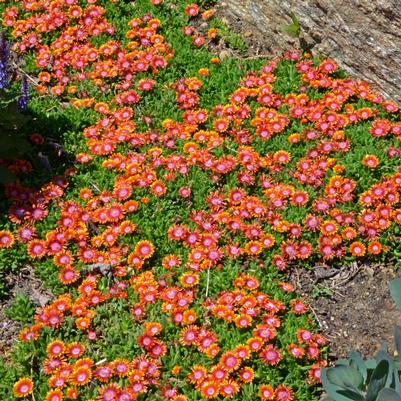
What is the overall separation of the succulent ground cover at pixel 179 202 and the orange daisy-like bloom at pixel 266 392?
1cm

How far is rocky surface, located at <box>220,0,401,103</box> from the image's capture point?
17.6ft

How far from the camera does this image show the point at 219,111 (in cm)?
571

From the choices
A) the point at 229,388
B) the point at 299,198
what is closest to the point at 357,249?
the point at 299,198

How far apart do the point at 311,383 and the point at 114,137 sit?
245cm

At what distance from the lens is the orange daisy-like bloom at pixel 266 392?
407 cm

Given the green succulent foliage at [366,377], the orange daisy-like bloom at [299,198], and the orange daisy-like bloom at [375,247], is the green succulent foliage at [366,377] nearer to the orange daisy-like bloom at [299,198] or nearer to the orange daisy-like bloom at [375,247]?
the orange daisy-like bloom at [375,247]

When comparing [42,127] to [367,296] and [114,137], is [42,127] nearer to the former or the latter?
[114,137]

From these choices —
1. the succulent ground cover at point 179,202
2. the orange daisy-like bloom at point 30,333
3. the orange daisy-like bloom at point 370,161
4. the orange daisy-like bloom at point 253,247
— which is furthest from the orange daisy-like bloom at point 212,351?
the orange daisy-like bloom at point 370,161

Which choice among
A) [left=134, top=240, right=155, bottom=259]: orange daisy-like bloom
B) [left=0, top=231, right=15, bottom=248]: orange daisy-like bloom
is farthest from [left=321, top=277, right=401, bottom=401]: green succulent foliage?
[left=0, top=231, right=15, bottom=248]: orange daisy-like bloom

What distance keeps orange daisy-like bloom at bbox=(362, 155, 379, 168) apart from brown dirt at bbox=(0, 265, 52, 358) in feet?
7.99

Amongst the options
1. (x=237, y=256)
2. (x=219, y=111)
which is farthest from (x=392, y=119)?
(x=237, y=256)

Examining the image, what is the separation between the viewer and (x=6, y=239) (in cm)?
487

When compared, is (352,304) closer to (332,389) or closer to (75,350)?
(332,389)

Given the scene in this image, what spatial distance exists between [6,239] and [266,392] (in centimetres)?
205
